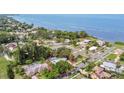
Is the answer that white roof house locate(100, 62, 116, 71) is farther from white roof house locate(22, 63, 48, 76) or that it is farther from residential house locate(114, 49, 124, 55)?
white roof house locate(22, 63, 48, 76)

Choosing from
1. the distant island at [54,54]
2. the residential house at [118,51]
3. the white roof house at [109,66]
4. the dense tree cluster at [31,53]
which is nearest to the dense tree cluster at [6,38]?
the distant island at [54,54]

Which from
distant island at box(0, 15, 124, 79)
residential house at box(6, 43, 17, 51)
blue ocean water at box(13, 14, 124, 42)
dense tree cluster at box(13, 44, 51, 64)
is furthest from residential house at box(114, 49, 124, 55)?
residential house at box(6, 43, 17, 51)

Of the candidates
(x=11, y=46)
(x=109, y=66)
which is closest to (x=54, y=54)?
(x=11, y=46)

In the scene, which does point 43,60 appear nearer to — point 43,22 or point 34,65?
point 34,65

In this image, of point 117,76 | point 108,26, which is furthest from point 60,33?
point 117,76

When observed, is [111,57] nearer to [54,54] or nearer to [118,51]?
[118,51]
